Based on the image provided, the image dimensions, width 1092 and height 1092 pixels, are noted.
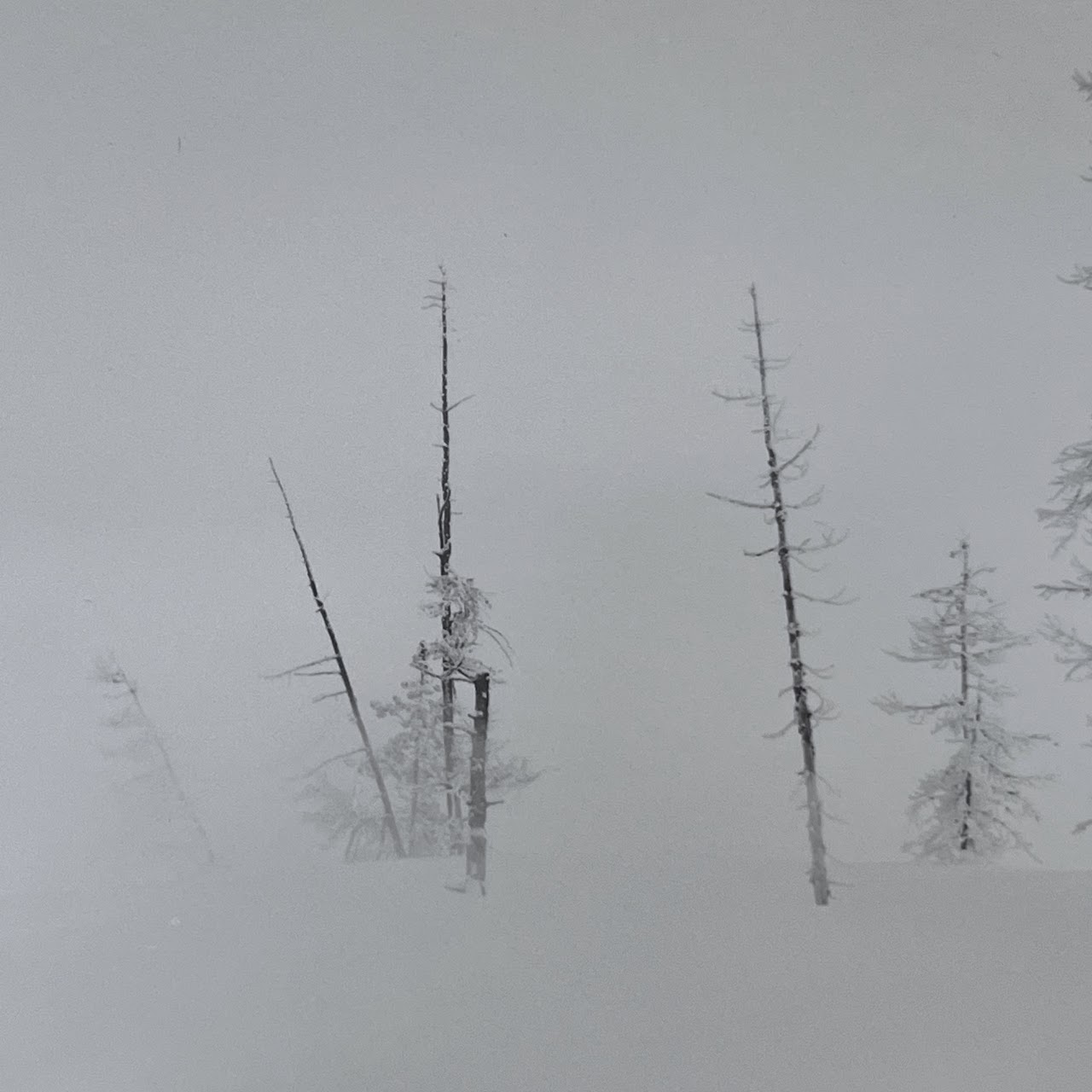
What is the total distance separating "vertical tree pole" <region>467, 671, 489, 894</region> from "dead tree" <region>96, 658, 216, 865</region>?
59.5 feet

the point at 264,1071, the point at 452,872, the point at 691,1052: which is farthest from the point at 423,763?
the point at 691,1052

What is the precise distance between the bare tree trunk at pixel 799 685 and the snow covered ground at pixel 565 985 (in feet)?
2.78

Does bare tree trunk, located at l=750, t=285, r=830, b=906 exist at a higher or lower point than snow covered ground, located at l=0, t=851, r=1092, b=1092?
higher

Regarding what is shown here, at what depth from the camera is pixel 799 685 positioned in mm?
→ 15734

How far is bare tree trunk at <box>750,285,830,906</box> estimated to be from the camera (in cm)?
1579

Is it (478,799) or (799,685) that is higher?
(799,685)

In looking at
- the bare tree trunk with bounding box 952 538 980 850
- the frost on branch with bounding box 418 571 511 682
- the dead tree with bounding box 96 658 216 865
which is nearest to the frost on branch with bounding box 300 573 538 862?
the frost on branch with bounding box 418 571 511 682

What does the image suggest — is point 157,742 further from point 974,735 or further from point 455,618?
point 974,735

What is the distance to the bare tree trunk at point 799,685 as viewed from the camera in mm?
15789

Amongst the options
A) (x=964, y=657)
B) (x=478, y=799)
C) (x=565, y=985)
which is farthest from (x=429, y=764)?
(x=964, y=657)

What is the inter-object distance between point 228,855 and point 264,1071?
23179 millimetres

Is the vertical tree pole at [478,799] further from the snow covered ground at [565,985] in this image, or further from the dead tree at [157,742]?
the dead tree at [157,742]

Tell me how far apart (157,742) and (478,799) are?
813 inches

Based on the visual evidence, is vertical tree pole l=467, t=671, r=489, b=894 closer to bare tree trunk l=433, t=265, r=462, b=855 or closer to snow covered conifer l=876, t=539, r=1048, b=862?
bare tree trunk l=433, t=265, r=462, b=855
